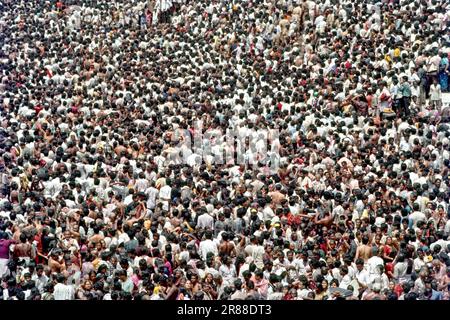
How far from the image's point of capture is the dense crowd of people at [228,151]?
13.7 meters

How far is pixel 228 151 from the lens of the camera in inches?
736

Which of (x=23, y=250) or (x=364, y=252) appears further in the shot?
(x=23, y=250)

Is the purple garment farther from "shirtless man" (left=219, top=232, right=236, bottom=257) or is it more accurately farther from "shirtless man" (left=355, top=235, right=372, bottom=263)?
"shirtless man" (left=355, top=235, right=372, bottom=263)

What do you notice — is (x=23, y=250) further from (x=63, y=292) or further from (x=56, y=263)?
(x=63, y=292)

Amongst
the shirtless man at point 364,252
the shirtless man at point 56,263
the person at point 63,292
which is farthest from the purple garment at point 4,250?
the shirtless man at point 364,252

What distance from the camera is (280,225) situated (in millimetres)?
15141

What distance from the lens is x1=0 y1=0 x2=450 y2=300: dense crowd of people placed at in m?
13.7

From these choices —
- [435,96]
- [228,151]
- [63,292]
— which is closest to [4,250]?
[63,292]

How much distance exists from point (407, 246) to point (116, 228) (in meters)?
4.60

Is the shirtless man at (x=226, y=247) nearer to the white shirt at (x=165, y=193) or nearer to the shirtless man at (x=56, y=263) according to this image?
the shirtless man at (x=56, y=263)

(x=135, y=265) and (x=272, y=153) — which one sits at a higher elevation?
(x=272, y=153)
